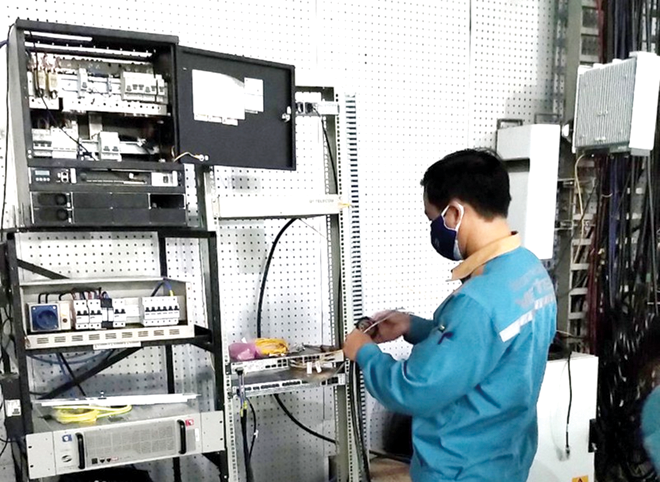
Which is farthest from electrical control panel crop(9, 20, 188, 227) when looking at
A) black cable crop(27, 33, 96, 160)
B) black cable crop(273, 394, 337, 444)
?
black cable crop(273, 394, 337, 444)

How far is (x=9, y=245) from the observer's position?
4.44 feet

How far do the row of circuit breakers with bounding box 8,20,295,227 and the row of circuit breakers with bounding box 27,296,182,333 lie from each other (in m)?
0.23

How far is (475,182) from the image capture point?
141 centimetres

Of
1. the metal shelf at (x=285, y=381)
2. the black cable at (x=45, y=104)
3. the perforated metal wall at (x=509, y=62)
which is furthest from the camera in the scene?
the perforated metal wall at (x=509, y=62)

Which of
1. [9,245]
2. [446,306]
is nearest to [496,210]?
[446,306]

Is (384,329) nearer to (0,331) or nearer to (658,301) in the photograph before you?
(0,331)

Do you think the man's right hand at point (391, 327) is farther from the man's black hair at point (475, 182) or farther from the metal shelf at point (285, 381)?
the man's black hair at point (475, 182)

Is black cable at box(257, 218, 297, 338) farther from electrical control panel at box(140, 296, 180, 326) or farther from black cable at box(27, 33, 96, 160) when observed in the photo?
black cable at box(27, 33, 96, 160)

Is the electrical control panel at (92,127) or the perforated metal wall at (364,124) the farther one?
the perforated metal wall at (364,124)

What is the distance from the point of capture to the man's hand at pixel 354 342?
5.00 ft

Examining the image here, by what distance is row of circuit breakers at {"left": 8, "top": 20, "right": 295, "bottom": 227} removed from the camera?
1.36 m

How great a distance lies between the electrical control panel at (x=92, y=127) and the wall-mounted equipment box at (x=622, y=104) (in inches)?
63.9

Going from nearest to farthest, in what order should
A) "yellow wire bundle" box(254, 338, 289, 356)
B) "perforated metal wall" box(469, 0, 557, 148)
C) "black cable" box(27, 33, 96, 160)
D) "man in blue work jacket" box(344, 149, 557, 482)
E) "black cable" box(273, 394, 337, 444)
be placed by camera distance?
"man in blue work jacket" box(344, 149, 557, 482), "black cable" box(27, 33, 96, 160), "yellow wire bundle" box(254, 338, 289, 356), "black cable" box(273, 394, 337, 444), "perforated metal wall" box(469, 0, 557, 148)

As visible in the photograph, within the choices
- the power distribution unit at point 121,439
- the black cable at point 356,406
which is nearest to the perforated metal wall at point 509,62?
the black cable at point 356,406
